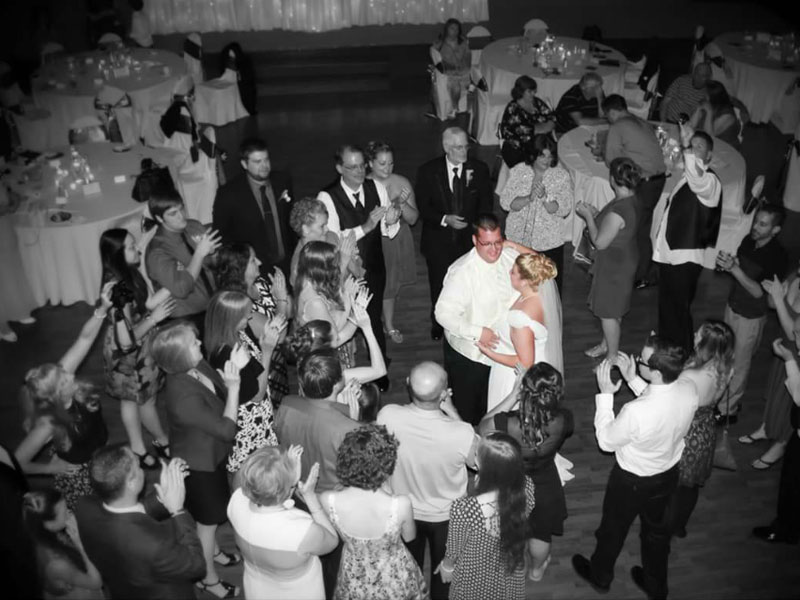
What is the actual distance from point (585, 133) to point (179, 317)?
13.8 ft

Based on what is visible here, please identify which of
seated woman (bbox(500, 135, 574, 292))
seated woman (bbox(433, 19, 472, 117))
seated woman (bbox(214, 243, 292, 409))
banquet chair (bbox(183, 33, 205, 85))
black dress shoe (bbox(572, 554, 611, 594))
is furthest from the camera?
seated woman (bbox(433, 19, 472, 117))

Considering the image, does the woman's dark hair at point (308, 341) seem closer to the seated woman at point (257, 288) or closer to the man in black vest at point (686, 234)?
the seated woman at point (257, 288)

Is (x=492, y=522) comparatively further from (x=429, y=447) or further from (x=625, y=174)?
(x=625, y=174)

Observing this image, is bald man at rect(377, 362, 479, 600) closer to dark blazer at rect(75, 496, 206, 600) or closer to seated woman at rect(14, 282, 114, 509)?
dark blazer at rect(75, 496, 206, 600)

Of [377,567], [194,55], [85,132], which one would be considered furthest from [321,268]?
[194,55]

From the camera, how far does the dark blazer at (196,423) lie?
3.15 m

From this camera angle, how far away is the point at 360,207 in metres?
4.70

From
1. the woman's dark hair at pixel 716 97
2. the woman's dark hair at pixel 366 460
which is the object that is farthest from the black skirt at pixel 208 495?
the woman's dark hair at pixel 716 97

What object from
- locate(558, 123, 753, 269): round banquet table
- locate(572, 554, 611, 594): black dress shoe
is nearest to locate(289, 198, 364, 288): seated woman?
locate(572, 554, 611, 594): black dress shoe

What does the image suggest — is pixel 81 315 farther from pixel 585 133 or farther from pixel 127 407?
pixel 585 133

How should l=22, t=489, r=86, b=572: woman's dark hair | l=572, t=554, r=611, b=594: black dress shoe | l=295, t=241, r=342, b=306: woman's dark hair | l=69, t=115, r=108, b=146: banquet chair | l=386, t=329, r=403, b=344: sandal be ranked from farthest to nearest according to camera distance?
l=69, t=115, r=108, b=146: banquet chair < l=386, t=329, r=403, b=344: sandal < l=295, t=241, r=342, b=306: woman's dark hair < l=572, t=554, r=611, b=594: black dress shoe < l=22, t=489, r=86, b=572: woman's dark hair

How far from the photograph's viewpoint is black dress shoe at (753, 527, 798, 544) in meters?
3.84

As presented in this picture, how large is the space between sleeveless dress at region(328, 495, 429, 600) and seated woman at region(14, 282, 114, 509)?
126 centimetres

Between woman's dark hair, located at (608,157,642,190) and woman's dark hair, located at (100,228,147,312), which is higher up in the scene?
woman's dark hair, located at (608,157,642,190)
